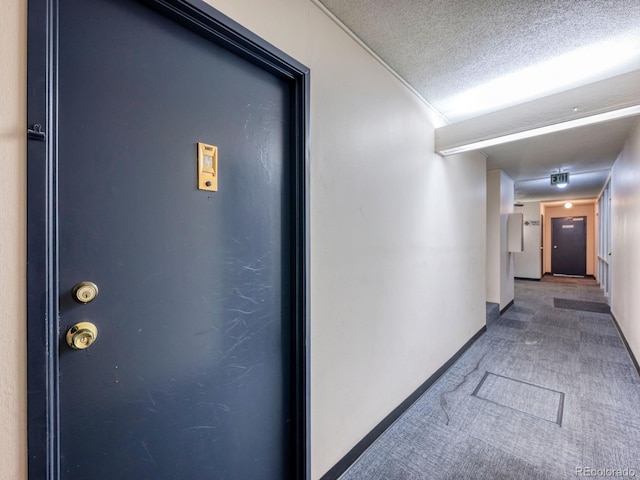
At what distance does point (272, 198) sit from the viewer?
1321 millimetres

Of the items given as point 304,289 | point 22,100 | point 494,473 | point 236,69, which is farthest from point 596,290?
point 22,100

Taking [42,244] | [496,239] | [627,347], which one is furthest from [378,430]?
[496,239]

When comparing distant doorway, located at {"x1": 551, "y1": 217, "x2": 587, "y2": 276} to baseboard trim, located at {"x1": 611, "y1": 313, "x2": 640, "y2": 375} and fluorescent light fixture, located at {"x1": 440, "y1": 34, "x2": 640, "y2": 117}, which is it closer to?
baseboard trim, located at {"x1": 611, "y1": 313, "x2": 640, "y2": 375}

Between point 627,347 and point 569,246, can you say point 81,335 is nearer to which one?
point 627,347

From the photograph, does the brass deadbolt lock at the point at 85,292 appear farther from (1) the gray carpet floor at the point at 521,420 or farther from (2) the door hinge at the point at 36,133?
(1) the gray carpet floor at the point at 521,420

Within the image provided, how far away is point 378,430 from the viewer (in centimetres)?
192

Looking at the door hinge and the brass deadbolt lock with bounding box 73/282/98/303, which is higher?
the door hinge

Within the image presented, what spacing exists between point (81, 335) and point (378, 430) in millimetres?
1882

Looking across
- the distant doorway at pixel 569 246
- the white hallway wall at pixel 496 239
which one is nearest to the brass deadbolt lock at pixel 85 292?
the white hallway wall at pixel 496 239

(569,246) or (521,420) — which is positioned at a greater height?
(569,246)

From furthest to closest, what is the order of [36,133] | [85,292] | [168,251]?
1. [168,251]
2. [85,292]
3. [36,133]

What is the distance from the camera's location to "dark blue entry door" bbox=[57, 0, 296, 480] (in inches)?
32.4

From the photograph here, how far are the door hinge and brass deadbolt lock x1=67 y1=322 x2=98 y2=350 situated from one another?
1.71ft

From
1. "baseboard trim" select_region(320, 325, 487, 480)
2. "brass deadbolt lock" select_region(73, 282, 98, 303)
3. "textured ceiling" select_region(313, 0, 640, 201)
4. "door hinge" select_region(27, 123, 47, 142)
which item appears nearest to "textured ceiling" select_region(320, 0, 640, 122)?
"textured ceiling" select_region(313, 0, 640, 201)
